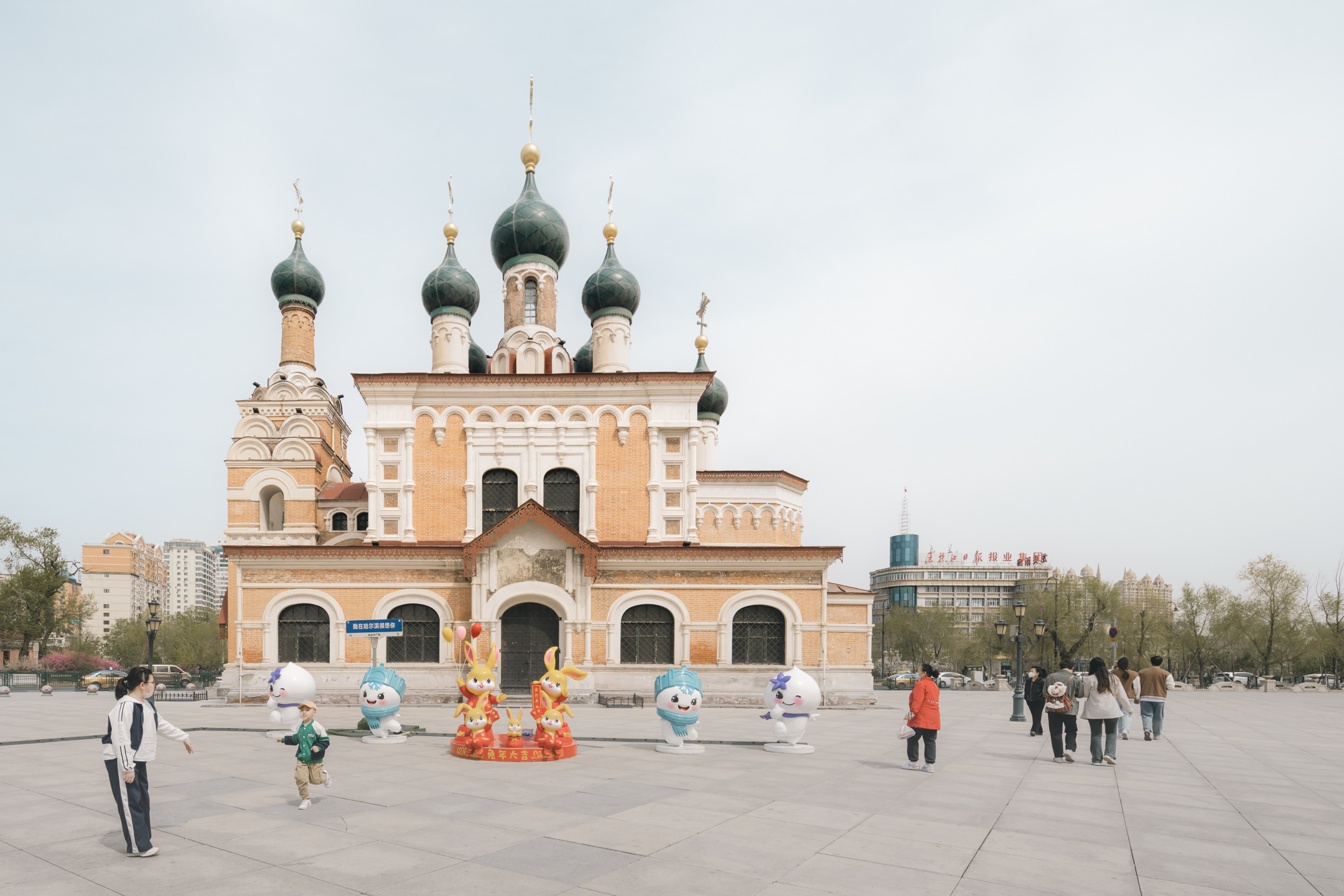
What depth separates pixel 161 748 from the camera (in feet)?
45.4

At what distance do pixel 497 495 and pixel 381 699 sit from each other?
41.1 ft

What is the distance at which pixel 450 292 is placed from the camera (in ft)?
98.5

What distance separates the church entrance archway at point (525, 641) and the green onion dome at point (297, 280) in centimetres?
1991

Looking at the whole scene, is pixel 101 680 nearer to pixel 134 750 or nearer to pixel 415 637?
pixel 415 637

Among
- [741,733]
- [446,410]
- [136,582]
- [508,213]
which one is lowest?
[136,582]

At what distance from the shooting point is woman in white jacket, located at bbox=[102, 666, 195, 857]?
7027 mm

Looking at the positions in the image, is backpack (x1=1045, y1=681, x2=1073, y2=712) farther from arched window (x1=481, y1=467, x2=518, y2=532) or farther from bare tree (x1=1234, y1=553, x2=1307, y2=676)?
bare tree (x1=1234, y1=553, x2=1307, y2=676)

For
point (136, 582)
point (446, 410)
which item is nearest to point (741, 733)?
point (446, 410)

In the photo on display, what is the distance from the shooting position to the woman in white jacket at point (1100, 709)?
41.1ft

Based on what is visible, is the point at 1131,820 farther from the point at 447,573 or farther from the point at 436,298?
the point at 436,298

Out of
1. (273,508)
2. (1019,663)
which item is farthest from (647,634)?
(273,508)

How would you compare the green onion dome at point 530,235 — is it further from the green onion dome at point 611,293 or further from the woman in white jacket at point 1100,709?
the woman in white jacket at point 1100,709

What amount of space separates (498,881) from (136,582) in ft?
500

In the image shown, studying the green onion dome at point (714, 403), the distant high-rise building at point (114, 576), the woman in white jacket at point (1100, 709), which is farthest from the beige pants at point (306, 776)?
the distant high-rise building at point (114, 576)
